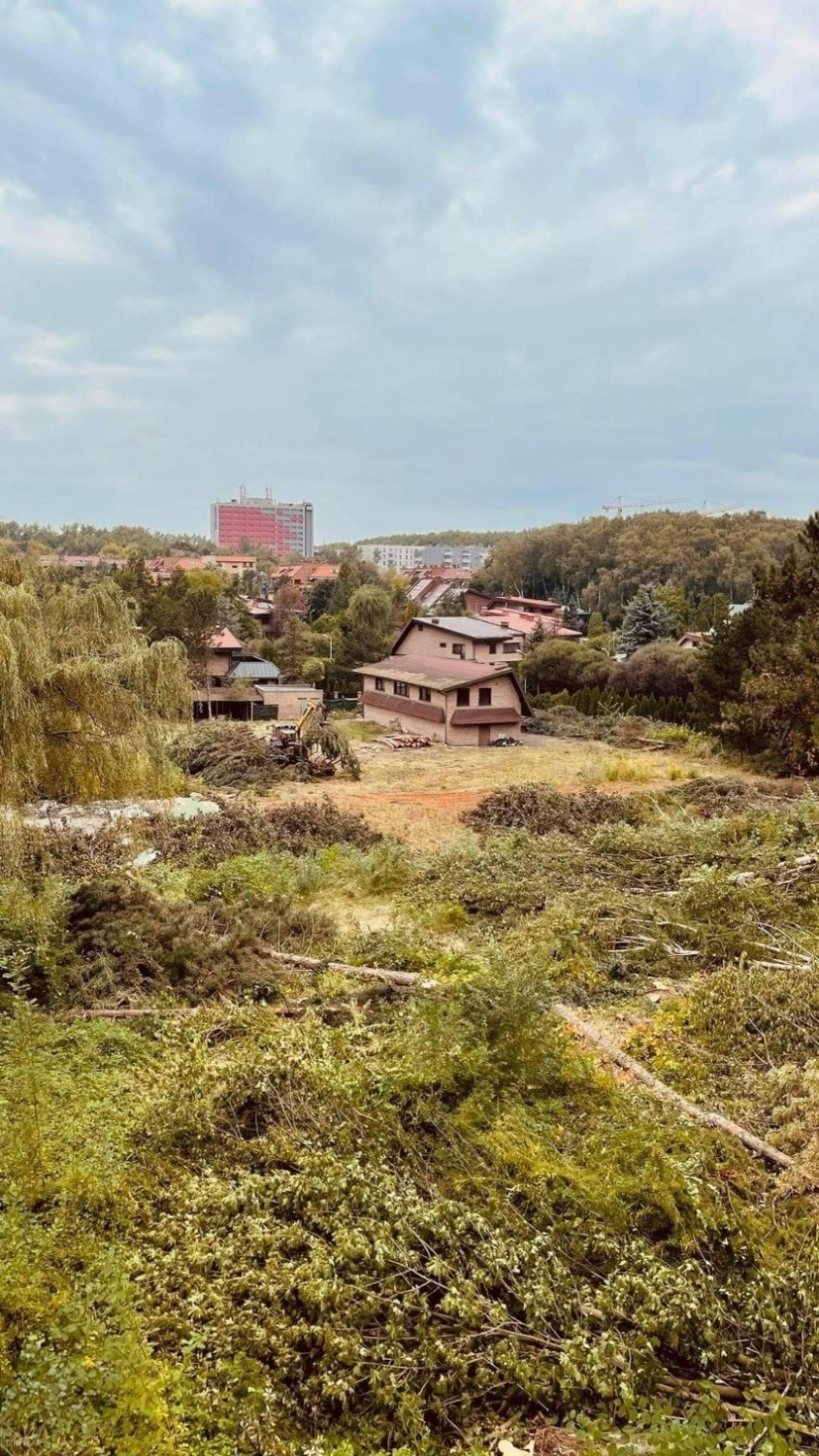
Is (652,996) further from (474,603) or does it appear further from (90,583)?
(474,603)

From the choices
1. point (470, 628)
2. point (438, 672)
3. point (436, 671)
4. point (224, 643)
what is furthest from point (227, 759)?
point (224, 643)

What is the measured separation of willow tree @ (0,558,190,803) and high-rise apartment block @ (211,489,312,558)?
18250 centimetres

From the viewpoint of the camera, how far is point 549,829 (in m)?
16.1

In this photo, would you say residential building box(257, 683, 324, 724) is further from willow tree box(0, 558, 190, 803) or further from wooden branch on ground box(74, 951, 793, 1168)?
wooden branch on ground box(74, 951, 793, 1168)

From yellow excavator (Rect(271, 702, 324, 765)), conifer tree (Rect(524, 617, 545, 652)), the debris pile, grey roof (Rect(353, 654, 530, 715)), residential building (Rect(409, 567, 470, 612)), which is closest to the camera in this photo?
yellow excavator (Rect(271, 702, 324, 765))

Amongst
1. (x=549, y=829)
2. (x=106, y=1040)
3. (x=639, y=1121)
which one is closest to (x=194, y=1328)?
(x=639, y=1121)

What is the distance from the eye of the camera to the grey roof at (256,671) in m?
38.5

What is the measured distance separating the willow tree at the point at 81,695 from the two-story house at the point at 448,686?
20718 mm

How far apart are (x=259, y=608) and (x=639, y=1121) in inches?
2231

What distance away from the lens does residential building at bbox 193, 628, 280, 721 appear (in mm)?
35906

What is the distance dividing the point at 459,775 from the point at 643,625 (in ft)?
90.5

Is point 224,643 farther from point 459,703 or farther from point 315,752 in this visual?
point 315,752

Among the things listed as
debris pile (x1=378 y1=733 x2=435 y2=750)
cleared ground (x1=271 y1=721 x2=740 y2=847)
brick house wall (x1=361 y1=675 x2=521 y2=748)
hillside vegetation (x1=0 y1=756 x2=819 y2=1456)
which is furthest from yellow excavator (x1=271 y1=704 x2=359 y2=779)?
hillside vegetation (x1=0 y1=756 x2=819 y2=1456)

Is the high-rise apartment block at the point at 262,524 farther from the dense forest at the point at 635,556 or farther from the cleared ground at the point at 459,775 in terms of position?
the cleared ground at the point at 459,775
